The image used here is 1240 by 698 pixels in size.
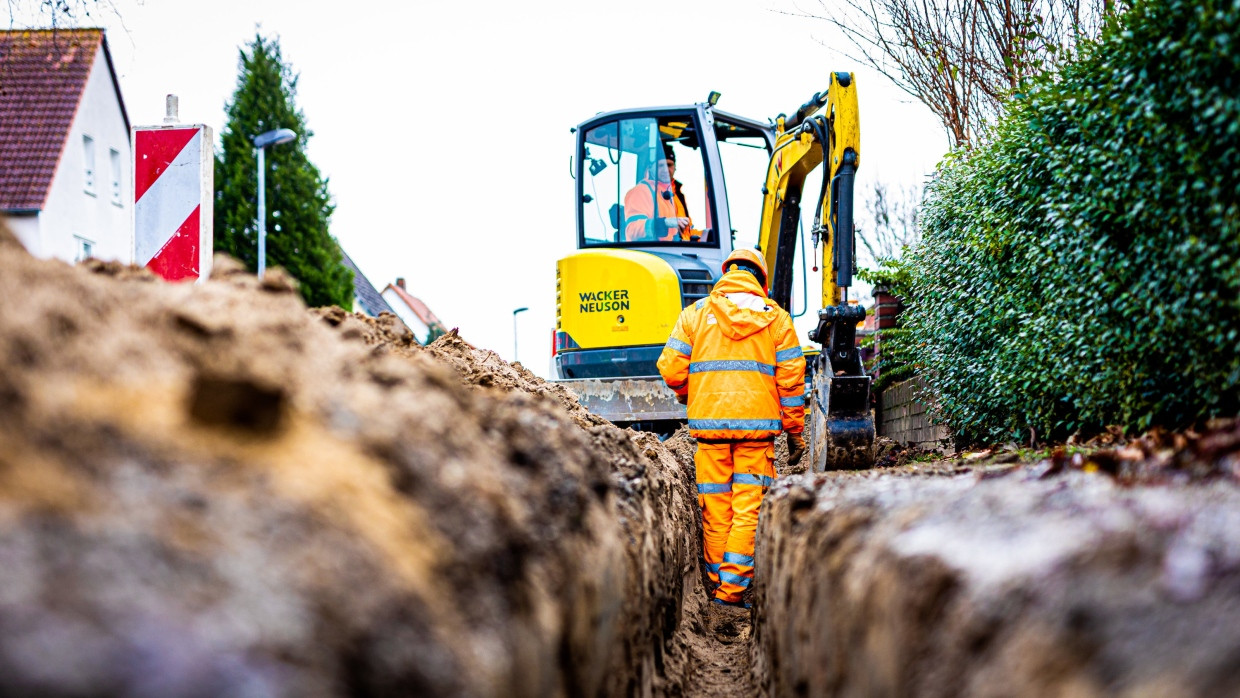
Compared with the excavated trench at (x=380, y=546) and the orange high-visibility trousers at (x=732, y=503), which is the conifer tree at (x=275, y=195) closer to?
the orange high-visibility trousers at (x=732, y=503)

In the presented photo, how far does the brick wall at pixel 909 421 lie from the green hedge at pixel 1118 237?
2.16 meters

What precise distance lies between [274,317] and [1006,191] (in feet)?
16.7

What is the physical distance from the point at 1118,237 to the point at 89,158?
24.7 meters

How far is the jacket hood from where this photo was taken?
6.55 m

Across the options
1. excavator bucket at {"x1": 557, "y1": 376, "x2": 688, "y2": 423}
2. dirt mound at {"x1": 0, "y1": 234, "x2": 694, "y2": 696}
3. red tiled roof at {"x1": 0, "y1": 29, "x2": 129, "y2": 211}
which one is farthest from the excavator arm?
red tiled roof at {"x1": 0, "y1": 29, "x2": 129, "y2": 211}

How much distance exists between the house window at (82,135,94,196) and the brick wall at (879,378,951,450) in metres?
20.0

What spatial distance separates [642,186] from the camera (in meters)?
10.2

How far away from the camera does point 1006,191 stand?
20.2 ft

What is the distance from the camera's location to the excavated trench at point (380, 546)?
52.5 inches

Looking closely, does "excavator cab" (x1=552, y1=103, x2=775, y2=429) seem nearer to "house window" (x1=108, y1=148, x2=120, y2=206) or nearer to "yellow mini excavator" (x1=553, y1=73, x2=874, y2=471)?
"yellow mini excavator" (x1=553, y1=73, x2=874, y2=471)

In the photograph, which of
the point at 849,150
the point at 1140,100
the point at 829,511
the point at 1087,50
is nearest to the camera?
the point at 829,511

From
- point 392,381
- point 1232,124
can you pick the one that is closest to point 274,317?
point 392,381

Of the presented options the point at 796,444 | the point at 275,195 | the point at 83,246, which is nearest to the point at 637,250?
the point at 796,444

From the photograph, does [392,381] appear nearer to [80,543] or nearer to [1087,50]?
[80,543]
